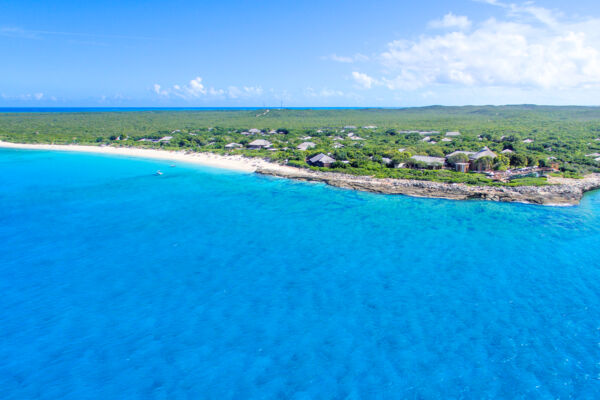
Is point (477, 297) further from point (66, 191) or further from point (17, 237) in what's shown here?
point (66, 191)

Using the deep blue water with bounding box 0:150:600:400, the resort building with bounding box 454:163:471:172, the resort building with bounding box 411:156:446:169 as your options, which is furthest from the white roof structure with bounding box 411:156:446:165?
the deep blue water with bounding box 0:150:600:400

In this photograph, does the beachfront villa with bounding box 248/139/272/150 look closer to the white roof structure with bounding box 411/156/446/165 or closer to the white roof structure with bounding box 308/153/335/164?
the white roof structure with bounding box 308/153/335/164

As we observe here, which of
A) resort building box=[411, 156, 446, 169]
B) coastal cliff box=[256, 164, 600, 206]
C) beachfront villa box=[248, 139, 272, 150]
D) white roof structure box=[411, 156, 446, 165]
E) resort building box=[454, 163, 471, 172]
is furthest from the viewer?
beachfront villa box=[248, 139, 272, 150]

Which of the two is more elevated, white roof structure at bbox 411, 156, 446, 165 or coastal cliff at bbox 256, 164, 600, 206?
white roof structure at bbox 411, 156, 446, 165

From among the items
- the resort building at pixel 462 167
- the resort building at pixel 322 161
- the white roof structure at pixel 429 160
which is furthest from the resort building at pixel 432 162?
the resort building at pixel 322 161

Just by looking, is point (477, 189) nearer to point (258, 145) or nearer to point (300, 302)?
point (300, 302)

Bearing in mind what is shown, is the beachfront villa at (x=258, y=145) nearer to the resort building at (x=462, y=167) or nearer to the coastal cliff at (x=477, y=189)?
the coastal cliff at (x=477, y=189)
